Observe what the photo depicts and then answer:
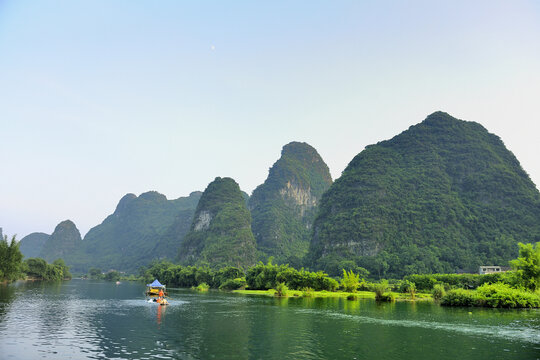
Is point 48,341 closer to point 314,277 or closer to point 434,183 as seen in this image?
point 314,277

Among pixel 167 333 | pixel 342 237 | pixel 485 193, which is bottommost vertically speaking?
pixel 167 333

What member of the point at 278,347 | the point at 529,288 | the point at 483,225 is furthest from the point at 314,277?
the point at 483,225

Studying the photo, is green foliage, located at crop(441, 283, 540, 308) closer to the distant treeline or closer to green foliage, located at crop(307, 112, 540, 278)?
the distant treeline

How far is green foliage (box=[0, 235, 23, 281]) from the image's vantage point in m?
98.0

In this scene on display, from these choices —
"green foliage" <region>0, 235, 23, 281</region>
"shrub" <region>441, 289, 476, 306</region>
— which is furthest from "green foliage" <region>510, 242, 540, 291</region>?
"green foliage" <region>0, 235, 23, 281</region>

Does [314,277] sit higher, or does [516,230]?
[516,230]

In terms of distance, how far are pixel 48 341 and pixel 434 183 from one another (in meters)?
193

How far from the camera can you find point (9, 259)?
99.0 meters

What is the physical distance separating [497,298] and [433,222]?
12047cm

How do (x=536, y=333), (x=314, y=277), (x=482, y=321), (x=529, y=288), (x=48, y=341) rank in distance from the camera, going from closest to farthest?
(x=48, y=341)
(x=536, y=333)
(x=482, y=321)
(x=529, y=288)
(x=314, y=277)

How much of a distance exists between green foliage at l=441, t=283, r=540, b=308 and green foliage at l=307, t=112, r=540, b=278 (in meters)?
80.1

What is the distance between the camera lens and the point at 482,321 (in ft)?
136

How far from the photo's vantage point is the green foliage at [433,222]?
152 m

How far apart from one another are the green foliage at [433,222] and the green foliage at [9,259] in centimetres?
10780
